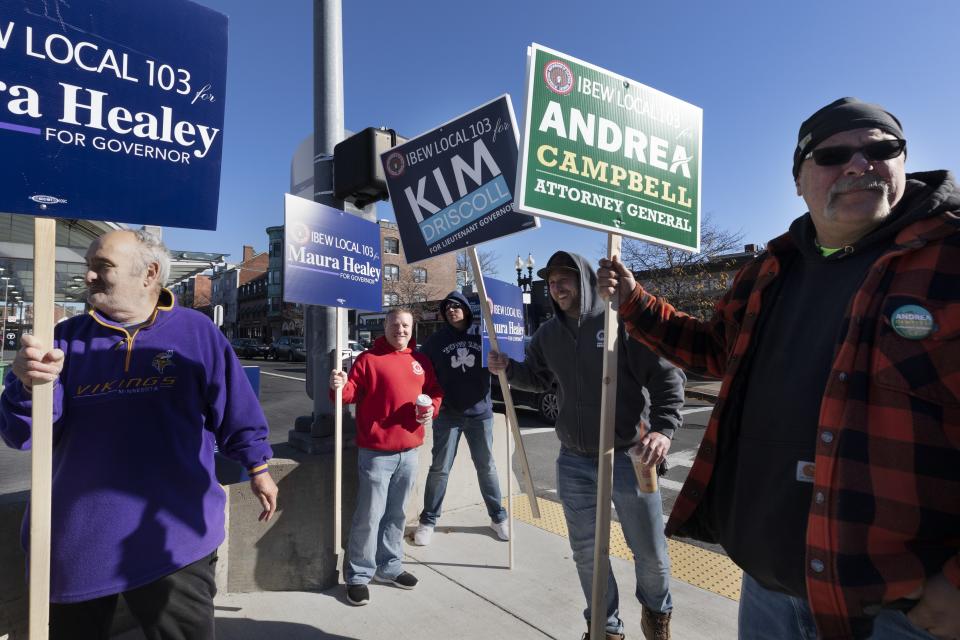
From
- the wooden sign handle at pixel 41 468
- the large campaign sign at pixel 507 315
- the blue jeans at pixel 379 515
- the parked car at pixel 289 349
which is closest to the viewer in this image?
the wooden sign handle at pixel 41 468

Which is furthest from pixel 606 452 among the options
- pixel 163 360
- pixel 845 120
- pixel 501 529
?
pixel 501 529

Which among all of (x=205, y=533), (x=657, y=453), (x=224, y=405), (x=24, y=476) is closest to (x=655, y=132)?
(x=657, y=453)

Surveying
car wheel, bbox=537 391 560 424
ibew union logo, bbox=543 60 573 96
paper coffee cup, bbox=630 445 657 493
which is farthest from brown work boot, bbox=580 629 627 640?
car wheel, bbox=537 391 560 424

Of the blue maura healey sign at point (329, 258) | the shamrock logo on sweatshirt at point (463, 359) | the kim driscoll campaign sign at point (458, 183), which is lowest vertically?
the shamrock logo on sweatshirt at point (463, 359)

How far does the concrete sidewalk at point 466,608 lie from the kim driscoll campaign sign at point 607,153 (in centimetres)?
209

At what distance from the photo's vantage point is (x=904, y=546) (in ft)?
3.34

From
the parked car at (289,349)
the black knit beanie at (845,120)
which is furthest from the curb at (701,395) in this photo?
the parked car at (289,349)

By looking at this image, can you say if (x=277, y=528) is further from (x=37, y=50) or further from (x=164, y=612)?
(x=37, y=50)

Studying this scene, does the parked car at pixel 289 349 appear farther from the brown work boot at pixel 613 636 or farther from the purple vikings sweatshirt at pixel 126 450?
the purple vikings sweatshirt at pixel 126 450

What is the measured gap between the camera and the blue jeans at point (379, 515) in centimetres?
302

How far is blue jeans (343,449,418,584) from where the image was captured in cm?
302

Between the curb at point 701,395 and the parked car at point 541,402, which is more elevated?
the parked car at point 541,402

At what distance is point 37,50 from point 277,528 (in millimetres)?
Result: 2588

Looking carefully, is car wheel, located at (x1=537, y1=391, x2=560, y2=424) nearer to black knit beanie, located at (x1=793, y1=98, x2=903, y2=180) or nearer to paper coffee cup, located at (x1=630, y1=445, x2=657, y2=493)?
paper coffee cup, located at (x1=630, y1=445, x2=657, y2=493)
